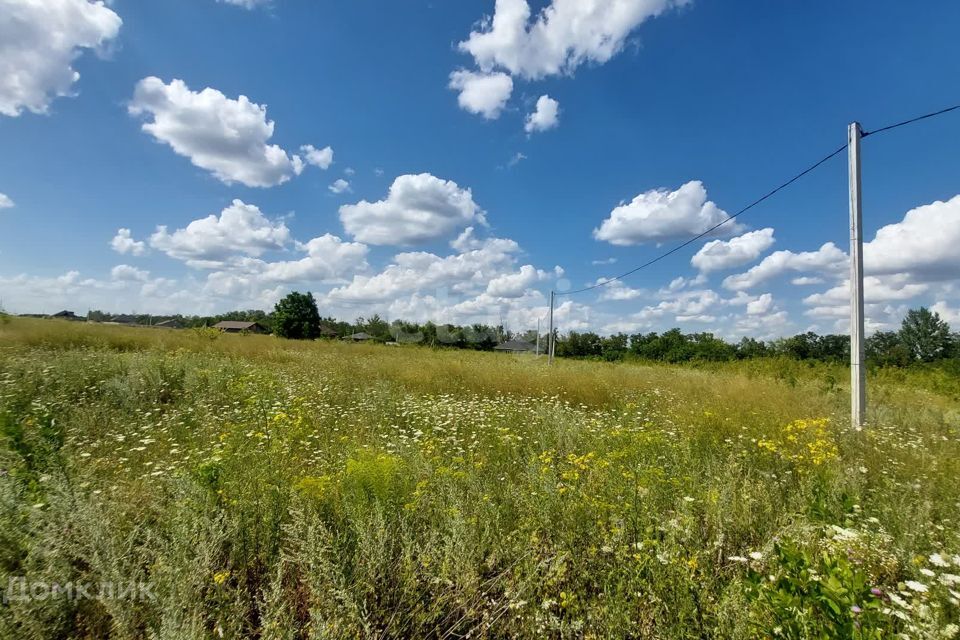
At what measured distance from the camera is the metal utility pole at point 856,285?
4984 millimetres

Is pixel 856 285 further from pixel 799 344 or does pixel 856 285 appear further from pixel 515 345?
pixel 515 345

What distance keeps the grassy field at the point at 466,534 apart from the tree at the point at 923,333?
6619 centimetres

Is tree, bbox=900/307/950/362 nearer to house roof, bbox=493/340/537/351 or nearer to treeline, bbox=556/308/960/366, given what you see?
treeline, bbox=556/308/960/366

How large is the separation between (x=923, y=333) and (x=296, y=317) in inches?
3451

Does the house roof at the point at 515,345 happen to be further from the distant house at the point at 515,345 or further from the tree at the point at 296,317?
the tree at the point at 296,317

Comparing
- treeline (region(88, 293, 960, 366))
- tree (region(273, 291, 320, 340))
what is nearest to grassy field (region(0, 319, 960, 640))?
treeline (region(88, 293, 960, 366))

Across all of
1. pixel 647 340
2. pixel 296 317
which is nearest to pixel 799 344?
pixel 647 340

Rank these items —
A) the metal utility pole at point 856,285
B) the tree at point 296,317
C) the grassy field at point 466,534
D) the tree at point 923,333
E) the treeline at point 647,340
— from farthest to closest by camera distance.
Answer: the tree at point 296,317 < the tree at point 923,333 < the treeline at point 647,340 < the metal utility pole at point 856,285 < the grassy field at point 466,534

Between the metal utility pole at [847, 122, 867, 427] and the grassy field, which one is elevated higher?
the metal utility pole at [847, 122, 867, 427]

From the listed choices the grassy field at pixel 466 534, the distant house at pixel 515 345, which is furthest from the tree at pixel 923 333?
the grassy field at pixel 466 534

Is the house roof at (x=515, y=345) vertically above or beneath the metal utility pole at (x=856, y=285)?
beneath

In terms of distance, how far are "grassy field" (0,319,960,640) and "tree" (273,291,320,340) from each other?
190ft

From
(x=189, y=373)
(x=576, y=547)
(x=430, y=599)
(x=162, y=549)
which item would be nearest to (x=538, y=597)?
(x=576, y=547)

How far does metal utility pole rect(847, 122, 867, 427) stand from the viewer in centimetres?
498
